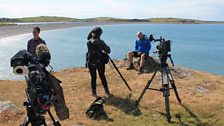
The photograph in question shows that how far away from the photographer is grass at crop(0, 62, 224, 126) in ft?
38.1

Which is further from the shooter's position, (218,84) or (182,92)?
(218,84)

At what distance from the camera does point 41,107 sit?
6234 mm

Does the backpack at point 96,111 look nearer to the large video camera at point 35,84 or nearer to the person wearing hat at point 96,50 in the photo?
the person wearing hat at point 96,50

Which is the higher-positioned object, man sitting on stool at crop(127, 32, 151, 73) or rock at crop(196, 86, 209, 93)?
man sitting on stool at crop(127, 32, 151, 73)

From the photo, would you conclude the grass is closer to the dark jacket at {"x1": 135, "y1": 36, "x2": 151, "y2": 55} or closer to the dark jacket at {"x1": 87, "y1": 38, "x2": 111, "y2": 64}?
the dark jacket at {"x1": 135, "y1": 36, "x2": 151, "y2": 55}

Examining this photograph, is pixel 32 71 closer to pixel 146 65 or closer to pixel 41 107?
pixel 41 107

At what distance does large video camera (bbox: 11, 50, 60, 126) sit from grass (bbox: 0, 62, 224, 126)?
4812 millimetres

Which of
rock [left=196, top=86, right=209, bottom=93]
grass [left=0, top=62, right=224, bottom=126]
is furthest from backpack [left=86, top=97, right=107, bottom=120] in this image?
rock [left=196, top=86, right=209, bottom=93]

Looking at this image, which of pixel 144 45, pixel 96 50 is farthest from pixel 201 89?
pixel 96 50

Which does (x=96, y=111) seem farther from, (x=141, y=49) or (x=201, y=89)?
(x=141, y=49)

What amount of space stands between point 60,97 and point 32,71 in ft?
3.26

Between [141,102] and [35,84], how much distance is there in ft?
25.0

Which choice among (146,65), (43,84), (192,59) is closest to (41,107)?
(43,84)

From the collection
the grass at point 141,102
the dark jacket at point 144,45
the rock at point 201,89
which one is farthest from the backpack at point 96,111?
the dark jacket at point 144,45
